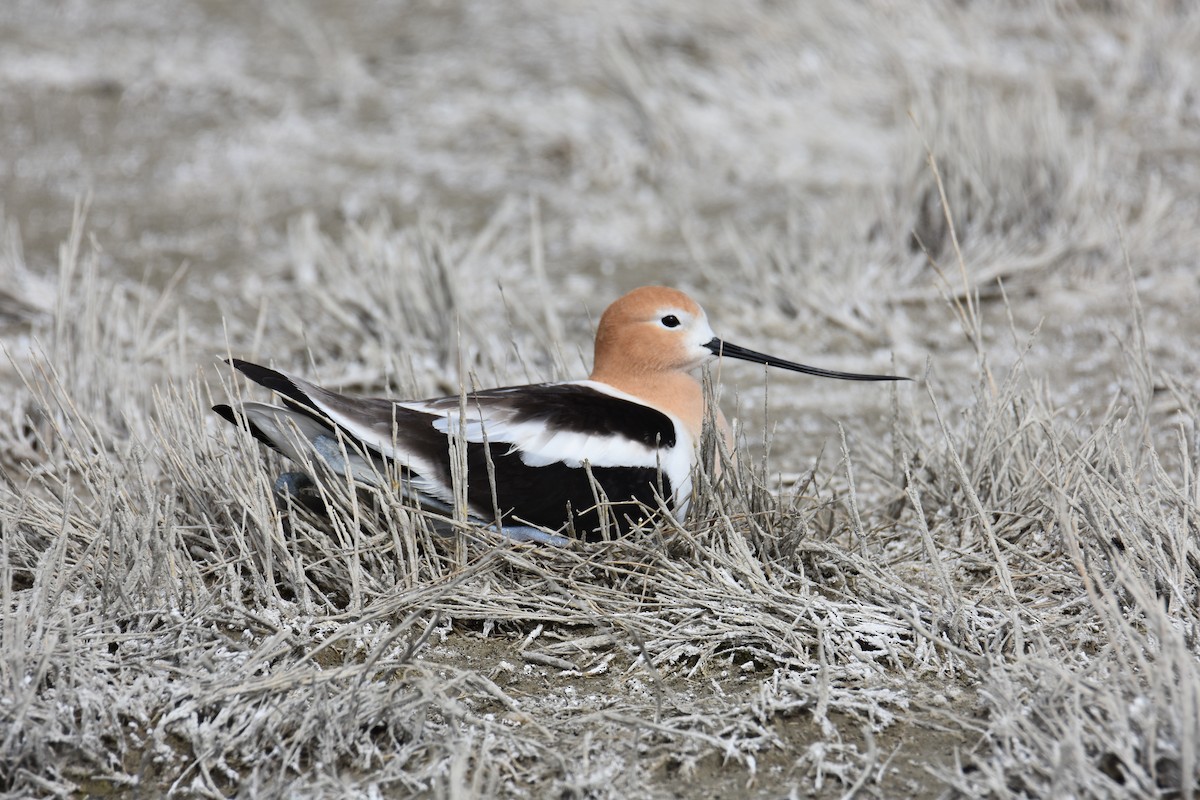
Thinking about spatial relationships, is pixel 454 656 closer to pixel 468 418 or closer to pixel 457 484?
pixel 457 484

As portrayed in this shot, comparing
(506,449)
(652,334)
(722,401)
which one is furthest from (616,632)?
(722,401)

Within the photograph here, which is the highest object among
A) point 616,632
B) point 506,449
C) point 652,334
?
point 652,334

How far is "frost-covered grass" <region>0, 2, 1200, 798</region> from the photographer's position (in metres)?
2.33

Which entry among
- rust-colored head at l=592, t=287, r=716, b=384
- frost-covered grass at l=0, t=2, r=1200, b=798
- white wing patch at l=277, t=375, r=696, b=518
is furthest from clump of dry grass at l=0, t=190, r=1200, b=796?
rust-colored head at l=592, t=287, r=716, b=384

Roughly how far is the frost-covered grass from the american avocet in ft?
0.31

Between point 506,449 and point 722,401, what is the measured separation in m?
1.46

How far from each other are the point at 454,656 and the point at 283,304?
2.24 meters

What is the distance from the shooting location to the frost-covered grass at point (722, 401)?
2.33 metres

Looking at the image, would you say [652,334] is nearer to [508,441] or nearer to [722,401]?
[508,441]

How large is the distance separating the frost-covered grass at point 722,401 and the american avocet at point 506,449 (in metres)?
0.09

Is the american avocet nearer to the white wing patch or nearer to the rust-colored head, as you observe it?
the white wing patch

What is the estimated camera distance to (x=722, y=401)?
4.16 metres

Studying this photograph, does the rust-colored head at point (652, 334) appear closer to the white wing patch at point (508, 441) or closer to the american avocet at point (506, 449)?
the american avocet at point (506, 449)

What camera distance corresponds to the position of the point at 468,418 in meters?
2.87
